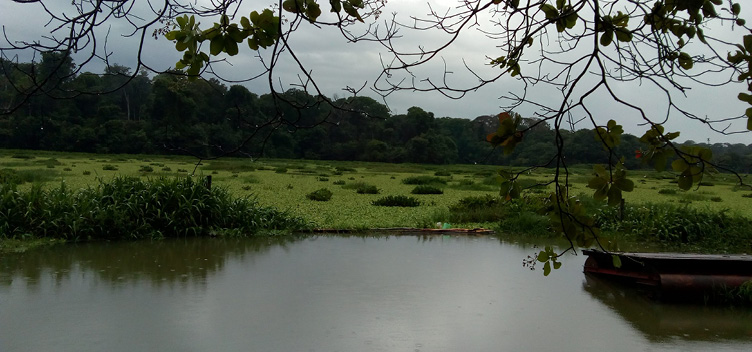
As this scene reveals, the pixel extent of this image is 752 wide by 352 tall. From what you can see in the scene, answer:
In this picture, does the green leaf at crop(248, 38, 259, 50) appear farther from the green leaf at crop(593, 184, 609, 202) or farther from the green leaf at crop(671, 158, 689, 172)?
the green leaf at crop(671, 158, 689, 172)

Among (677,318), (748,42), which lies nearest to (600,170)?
(748,42)

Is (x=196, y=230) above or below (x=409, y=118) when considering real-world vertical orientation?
below

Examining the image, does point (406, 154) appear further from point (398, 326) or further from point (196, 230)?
point (398, 326)

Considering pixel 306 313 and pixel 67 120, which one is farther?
pixel 67 120

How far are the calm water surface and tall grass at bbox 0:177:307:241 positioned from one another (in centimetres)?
43

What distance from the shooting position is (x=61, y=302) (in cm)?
384

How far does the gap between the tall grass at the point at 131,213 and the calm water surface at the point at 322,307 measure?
0.43 meters

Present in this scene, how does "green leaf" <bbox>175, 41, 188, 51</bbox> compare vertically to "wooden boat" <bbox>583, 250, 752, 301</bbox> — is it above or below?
above

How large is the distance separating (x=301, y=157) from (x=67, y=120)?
10.1m

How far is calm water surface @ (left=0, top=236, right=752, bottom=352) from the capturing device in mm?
3254

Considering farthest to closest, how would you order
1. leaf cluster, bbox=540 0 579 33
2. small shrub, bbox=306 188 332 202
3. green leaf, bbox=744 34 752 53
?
small shrub, bbox=306 188 332 202, leaf cluster, bbox=540 0 579 33, green leaf, bbox=744 34 752 53

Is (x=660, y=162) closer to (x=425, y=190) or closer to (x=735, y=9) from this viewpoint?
(x=735, y=9)

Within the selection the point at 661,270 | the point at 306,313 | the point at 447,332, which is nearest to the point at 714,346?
the point at 661,270

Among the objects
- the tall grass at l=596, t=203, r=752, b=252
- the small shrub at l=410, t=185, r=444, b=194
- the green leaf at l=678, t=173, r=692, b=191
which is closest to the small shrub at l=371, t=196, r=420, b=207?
the small shrub at l=410, t=185, r=444, b=194
